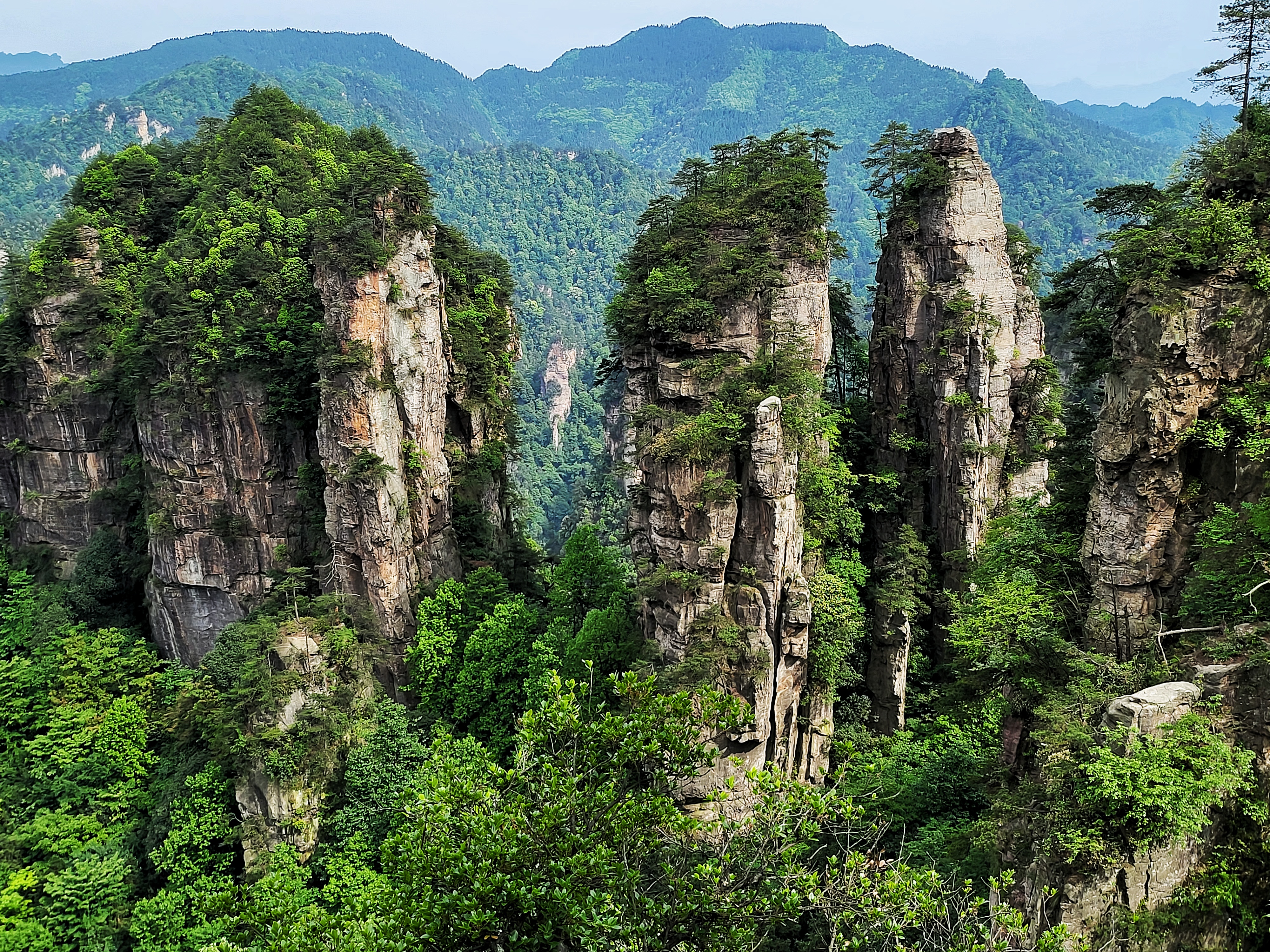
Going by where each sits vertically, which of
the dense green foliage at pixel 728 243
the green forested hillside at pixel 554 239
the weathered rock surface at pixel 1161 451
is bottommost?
the weathered rock surface at pixel 1161 451

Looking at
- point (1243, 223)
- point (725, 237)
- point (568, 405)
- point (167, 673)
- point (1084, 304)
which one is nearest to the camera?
point (1243, 223)

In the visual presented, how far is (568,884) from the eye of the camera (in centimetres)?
1003

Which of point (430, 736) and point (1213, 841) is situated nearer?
point (1213, 841)

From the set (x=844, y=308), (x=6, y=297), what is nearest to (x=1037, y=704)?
(x=844, y=308)

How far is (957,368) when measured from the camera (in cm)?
2944

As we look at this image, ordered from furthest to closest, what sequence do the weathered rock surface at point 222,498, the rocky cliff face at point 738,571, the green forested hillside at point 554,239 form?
the green forested hillside at point 554,239 < the weathered rock surface at point 222,498 < the rocky cliff face at point 738,571

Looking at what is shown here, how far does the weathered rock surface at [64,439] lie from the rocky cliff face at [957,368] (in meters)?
32.2

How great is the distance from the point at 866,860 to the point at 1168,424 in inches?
396

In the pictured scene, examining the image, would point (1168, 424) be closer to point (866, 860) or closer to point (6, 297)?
point (866, 860)

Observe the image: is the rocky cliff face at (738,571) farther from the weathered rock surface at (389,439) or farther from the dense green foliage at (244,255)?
the dense green foliage at (244,255)

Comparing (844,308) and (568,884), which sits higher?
(844,308)

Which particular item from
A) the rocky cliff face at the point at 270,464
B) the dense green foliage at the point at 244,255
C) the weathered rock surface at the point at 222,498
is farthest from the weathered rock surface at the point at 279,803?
the dense green foliage at the point at 244,255

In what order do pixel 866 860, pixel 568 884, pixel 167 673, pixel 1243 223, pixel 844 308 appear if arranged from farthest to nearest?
pixel 844 308 → pixel 167 673 → pixel 1243 223 → pixel 866 860 → pixel 568 884

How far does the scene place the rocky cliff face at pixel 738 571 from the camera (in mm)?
23391
